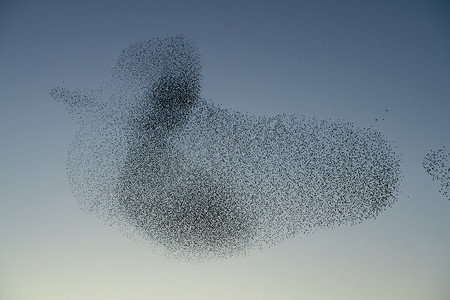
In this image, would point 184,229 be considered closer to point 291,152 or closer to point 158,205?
point 158,205

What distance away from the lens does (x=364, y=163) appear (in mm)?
10664

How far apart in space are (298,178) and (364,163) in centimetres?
166

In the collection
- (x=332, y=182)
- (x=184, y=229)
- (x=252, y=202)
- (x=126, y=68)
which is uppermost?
(x=126, y=68)

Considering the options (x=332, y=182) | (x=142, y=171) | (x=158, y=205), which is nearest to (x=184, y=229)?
(x=158, y=205)

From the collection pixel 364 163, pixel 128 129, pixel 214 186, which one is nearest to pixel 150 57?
pixel 128 129

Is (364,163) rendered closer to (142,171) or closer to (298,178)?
(298,178)

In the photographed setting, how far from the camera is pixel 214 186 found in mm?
10750

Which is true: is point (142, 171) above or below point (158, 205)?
above

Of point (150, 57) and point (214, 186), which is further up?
point (150, 57)

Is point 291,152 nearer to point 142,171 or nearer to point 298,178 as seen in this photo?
point 298,178

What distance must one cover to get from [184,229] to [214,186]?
1305mm

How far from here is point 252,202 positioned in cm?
1065

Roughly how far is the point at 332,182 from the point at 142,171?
4700 mm

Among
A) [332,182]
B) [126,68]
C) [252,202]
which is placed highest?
[126,68]
